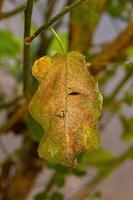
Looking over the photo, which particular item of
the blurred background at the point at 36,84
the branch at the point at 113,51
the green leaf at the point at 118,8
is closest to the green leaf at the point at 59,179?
the blurred background at the point at 36,84

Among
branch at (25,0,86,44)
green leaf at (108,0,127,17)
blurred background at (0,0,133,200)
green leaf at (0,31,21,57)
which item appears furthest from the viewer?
green leaf at (0,31,21,57)

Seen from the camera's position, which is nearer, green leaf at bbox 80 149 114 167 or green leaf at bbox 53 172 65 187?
green leaf at bbox 53 172 65 187

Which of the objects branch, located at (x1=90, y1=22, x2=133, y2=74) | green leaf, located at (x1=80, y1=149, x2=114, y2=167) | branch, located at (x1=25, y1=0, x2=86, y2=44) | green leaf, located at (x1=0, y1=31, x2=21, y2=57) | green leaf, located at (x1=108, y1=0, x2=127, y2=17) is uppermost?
branch, located at (x1=25, y1=0, x2=86, y2=44)

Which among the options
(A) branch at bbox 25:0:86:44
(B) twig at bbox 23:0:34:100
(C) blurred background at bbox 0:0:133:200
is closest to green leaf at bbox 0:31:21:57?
(C) blurred background at bbox 0:0:133:200

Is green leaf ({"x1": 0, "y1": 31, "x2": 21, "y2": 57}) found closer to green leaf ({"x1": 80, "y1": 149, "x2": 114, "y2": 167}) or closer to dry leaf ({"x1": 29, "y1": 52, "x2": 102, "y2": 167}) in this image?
green leaf ({"x1": 80, "y1": 149, "x2": 114, "y2": 167})

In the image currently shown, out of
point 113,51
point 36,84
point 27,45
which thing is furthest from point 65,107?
point 113,51

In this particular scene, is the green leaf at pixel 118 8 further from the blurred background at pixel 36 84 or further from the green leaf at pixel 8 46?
the green leaf at pixel 8 46

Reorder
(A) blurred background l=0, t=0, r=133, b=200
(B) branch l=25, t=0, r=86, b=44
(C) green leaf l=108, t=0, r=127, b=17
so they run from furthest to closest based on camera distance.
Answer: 1. (C) green leaf l=108, t=0, r=127, b=17
2. (A) blurred background l=0, t=0, r=133, b=200
3. (B) branch l=25, t=0, r=86, b=44

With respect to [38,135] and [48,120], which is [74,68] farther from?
[38,135]

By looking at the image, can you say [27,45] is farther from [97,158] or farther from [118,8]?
[97,158]
